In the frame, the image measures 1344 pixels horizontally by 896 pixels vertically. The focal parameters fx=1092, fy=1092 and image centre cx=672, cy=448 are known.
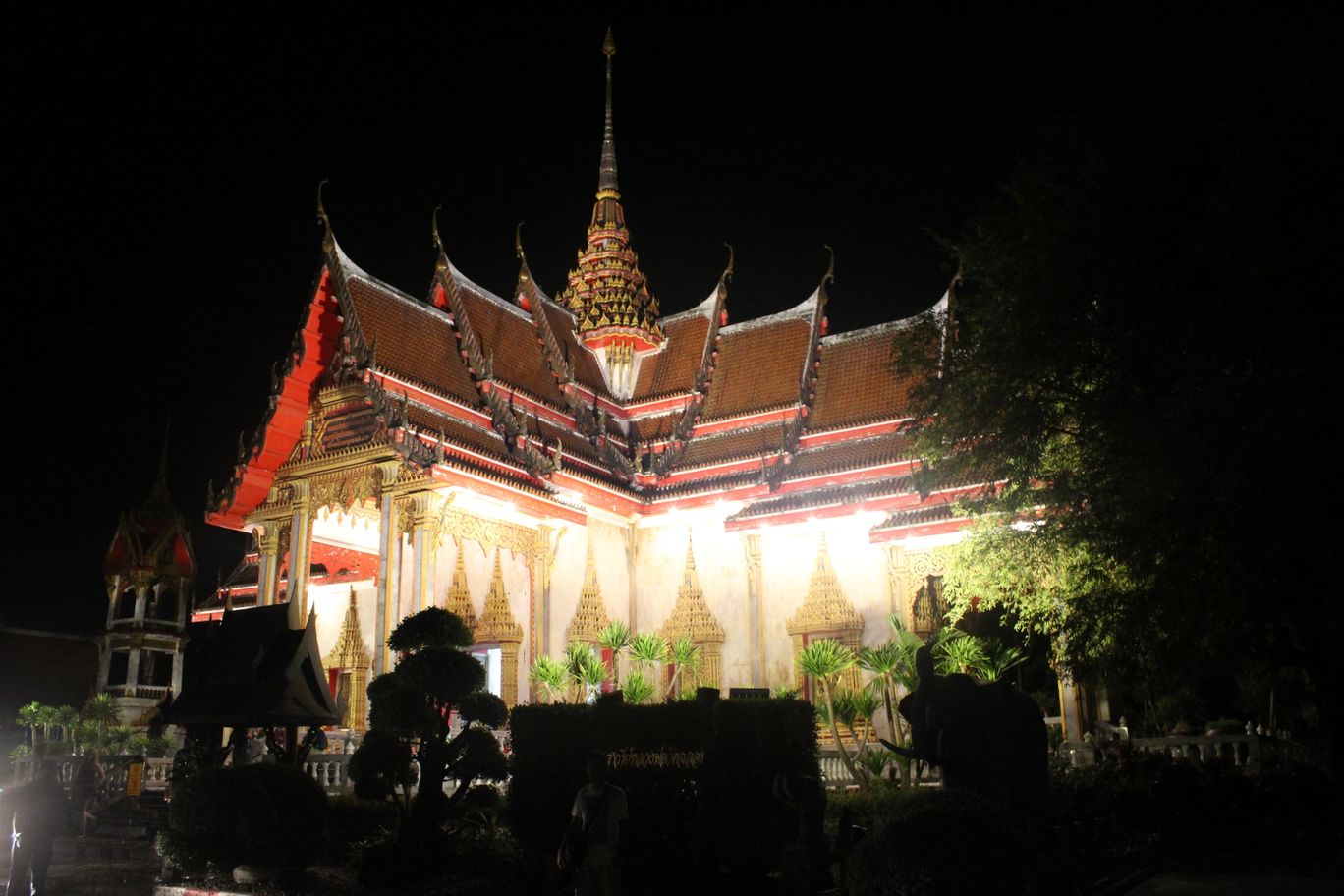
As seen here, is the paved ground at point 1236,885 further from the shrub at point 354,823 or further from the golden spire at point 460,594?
the golden spire at point 460,594

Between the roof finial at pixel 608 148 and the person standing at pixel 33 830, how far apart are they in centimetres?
2297

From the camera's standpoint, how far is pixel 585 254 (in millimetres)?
27609

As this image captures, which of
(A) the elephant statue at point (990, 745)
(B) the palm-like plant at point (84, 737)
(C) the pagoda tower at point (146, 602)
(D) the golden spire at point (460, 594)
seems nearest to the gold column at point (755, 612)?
(D) the golden spire at point (460, 594)

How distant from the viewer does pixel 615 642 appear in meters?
18.0

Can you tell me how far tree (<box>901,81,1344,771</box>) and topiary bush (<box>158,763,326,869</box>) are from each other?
25.7 feet

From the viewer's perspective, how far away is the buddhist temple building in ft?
61.0

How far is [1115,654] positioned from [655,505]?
11777mm

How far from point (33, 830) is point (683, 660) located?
10902 mm

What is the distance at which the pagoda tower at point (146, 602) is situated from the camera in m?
33.1

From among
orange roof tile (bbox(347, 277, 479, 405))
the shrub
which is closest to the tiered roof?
orange roof tile (bbox(347, 277, 479, 405))

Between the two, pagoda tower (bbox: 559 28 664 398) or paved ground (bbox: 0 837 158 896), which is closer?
paved ground (bbox: 0 837 158 896)

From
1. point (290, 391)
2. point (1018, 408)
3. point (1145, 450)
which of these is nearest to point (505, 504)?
point (290, 391)

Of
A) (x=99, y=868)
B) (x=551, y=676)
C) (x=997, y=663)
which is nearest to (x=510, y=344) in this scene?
→ (x=551, y=676)

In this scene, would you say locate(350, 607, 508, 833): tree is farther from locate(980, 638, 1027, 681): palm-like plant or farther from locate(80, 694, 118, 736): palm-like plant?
locate(80, 694, 118, 736): palm-like plant
